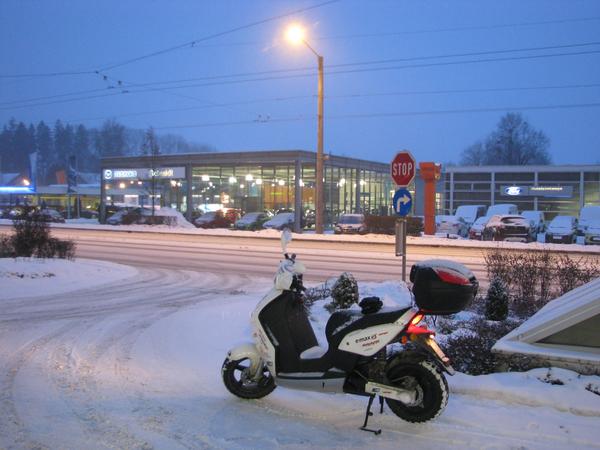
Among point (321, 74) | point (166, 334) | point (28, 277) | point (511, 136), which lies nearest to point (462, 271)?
point (166, 334)

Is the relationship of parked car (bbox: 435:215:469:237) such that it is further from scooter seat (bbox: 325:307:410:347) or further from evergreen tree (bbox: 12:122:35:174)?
evergreen tree (bbox: 12:122:35:174)

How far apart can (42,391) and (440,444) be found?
3.78 metres

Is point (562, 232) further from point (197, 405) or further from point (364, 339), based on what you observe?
point (197, 405)

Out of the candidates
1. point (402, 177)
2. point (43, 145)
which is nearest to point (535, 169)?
point (402, 177)

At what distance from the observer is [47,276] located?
42.5 feet

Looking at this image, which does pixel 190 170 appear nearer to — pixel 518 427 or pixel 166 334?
pixel 166 334

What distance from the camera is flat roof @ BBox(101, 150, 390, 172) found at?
45.8 meters

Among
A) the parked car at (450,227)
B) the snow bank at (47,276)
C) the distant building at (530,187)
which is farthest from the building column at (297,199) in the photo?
the snow bank at (47,276)

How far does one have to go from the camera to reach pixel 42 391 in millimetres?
5523

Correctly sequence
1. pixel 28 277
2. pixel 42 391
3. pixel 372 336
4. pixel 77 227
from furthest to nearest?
pixel 77 227
pixel 28 277
pixel 42 391
pixel 372 336

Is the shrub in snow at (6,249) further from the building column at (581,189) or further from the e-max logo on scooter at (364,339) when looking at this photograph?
the building column at (581,189)

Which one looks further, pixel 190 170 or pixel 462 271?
pixel 190 170

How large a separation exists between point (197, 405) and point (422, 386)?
6.74 feet

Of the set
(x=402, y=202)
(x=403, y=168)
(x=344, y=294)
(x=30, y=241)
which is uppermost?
(x=403, y=168)
